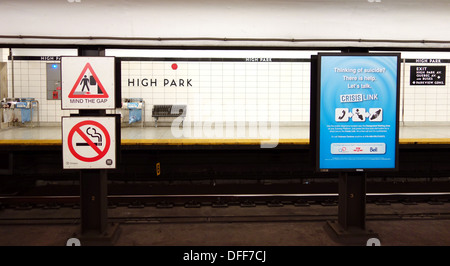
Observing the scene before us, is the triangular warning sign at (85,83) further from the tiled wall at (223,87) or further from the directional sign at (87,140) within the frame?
the tiled wall at (223,87)

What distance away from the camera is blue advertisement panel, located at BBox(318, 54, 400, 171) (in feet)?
10.4

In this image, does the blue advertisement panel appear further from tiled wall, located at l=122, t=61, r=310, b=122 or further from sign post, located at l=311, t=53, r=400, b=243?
tiled wall, located at l=122, t=61, r=310, b=122

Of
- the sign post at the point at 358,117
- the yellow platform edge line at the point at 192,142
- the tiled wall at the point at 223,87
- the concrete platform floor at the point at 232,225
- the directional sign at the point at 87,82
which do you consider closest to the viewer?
the directional sign at the point at 87,82

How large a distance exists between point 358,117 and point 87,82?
104 inches

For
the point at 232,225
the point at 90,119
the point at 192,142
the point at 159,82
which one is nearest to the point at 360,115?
the point at 232,225

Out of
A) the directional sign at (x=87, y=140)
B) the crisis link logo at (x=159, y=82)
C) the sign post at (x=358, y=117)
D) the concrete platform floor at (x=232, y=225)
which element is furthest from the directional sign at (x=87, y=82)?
the crisis link logo at (x=159, y=82)

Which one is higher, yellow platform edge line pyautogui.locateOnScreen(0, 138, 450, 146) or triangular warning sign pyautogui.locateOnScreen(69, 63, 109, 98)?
triangular warning sign pyautogui.locateOnScreen(69, 63, 109, 98)

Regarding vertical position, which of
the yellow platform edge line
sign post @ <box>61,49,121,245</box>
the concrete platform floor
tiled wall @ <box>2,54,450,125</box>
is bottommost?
the concrete platform floor

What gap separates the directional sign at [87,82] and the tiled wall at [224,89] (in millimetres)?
4925

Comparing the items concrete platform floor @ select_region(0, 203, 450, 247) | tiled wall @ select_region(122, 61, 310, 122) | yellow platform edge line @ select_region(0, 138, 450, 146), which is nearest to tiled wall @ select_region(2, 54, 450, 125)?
tiled wall @ select_region(122, 61, 310, 122)

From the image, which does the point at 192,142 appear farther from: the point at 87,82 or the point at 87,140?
the point at 87,82

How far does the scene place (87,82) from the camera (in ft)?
9.96

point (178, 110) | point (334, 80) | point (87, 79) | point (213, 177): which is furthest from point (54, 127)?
point (334, 80)

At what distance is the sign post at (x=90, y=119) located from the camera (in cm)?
304
